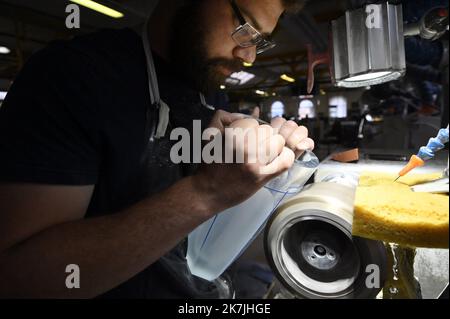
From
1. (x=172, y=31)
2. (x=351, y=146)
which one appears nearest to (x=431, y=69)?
(x=351, y=146)

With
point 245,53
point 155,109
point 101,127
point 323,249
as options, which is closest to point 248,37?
point 245,53

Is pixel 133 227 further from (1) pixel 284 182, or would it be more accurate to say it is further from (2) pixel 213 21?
(2) pixel 213 21

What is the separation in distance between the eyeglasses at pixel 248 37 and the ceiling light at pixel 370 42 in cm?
15

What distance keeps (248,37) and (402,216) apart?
431 millimetres

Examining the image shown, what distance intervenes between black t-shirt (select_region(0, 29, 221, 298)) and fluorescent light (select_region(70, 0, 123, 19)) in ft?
0.26

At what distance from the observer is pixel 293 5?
55 centimetres

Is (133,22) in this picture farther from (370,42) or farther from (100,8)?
(370,42)

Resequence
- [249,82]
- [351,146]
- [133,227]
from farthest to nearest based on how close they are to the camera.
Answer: [351,146] < [249,82] < [133,227]

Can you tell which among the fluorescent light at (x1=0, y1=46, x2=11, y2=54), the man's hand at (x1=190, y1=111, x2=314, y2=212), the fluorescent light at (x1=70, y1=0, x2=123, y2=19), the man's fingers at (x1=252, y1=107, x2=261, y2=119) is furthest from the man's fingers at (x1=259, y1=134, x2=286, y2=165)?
the fluorescent light at (x1=0, y1=46, x2=11, y2=54)

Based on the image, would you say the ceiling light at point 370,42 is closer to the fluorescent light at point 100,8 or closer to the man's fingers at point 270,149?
the man's fingers at point 270,149

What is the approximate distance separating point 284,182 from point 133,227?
28cm

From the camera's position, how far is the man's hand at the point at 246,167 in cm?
40

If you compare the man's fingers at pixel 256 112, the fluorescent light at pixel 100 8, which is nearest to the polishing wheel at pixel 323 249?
the man's fingers at pixel 256 112

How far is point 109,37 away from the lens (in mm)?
650
